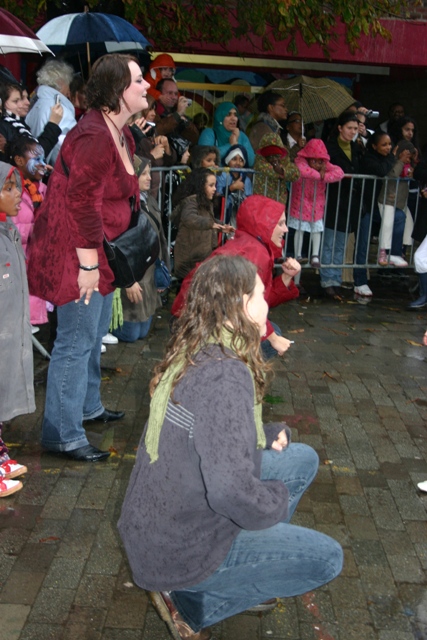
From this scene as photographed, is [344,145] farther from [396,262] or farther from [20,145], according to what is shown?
[20,145]

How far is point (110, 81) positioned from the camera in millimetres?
4191

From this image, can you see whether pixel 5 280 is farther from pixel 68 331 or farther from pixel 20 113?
pixel 20 113

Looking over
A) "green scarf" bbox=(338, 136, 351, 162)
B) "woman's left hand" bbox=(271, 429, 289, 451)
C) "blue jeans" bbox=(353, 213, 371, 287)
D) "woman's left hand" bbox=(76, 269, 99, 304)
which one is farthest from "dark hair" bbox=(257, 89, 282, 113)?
"woman's left hand" bbox=(271, 429, 289, 451)

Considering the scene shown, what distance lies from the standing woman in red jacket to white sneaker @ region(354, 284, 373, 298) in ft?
17.0

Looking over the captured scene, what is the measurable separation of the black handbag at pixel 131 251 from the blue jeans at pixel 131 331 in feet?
7.17

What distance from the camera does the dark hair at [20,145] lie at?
19.2ft

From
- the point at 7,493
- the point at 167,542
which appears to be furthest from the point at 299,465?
the point at 7,493

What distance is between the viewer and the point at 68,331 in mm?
4457

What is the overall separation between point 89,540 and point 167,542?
1219 millimetres

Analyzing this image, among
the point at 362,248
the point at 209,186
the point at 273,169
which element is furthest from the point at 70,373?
the point at 362,248

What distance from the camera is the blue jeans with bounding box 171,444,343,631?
2770mm

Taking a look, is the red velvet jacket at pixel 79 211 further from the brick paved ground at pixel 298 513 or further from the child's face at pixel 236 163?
the child's face at pixel 236 163

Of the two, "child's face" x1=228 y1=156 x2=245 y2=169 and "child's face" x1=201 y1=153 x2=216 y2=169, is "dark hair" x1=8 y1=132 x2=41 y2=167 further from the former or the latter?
"child's face" x1=228 y1=156 x2=245 y2=169

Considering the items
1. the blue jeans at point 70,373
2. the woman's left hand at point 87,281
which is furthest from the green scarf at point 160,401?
the blue jeans at point 70,373
